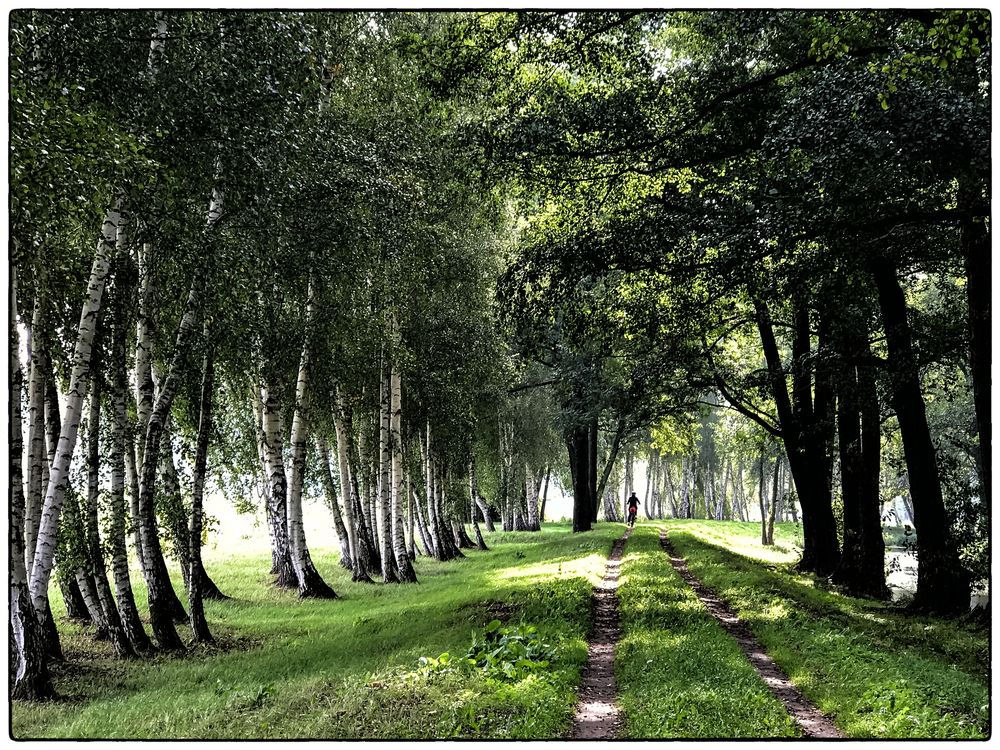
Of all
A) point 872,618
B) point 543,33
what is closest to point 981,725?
point 872,618

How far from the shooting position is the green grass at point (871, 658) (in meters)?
7.06

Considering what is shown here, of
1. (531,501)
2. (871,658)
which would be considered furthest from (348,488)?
(531,501)

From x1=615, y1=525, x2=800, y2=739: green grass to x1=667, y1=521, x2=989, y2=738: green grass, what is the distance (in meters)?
0.69

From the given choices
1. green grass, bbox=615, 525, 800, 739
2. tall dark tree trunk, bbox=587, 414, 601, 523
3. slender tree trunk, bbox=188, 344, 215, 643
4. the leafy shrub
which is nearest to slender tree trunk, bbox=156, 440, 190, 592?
slender tree trunk, bbox=188, 344, 215, 643

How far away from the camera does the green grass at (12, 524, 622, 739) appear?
7.01 m

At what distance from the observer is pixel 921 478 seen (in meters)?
13.3

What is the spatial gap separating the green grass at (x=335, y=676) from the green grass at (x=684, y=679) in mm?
737

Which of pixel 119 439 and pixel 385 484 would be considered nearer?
pixel 119 439

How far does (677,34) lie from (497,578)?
1432 centimetres

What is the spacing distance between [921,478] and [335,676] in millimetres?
10573

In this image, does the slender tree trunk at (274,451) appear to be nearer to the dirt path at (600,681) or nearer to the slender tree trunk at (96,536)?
the slender tree trunk at (96,536)

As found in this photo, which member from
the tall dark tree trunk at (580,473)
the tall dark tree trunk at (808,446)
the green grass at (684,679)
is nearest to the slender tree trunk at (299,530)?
the green grass at (684,679)

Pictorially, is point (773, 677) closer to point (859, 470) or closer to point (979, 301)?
point (979, 301)

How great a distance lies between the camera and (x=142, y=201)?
8680 mm
